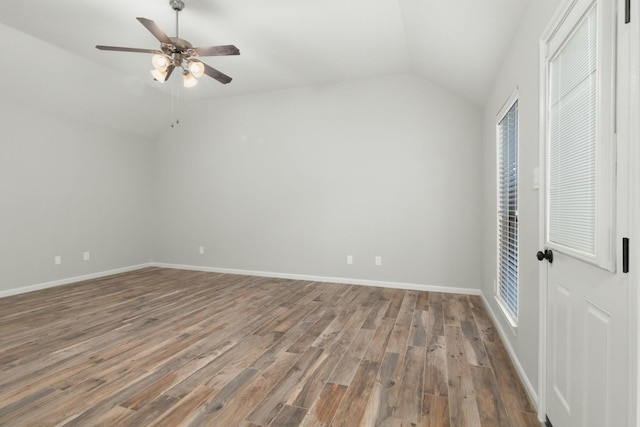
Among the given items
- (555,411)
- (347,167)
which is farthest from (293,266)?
(555,411)

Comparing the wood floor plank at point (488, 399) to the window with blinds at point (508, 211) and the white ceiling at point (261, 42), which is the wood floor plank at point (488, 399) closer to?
the window with blinds at point (508, 211)

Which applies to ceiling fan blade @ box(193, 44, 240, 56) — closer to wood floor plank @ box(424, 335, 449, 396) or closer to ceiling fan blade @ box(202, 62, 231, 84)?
ceiling fan blade @ box(202, 62, 231, 84)

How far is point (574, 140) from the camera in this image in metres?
1.36

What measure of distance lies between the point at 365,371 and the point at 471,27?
2.81 m

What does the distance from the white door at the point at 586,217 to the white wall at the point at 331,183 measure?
2700mm

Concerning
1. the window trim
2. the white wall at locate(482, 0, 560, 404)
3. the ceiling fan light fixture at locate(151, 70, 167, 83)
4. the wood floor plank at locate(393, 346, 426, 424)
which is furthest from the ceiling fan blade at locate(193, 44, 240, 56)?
the wood floor plank at locate(393, 346, 426, 424)

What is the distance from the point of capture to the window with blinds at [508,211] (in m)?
2.60

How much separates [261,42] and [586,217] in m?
3.58

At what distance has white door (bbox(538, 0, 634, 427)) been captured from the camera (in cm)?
102

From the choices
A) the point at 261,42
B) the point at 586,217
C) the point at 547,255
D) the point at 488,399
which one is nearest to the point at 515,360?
the point at 488,399

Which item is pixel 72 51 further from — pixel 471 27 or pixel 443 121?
pixel 443 121

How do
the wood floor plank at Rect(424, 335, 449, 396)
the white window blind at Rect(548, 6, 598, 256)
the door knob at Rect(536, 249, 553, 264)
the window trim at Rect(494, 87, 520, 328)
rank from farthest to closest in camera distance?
the window trim at Rect(494, 87, 520, 328), the wood floor plank at Rect(424, 335, 449, 396), the door knob at Rect(536, 249, 553, 264), the white window blind at Rect(548, 6, 598, 256)

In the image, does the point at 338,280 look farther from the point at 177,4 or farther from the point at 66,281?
the point at 66,281

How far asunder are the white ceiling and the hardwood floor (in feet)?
8.23
